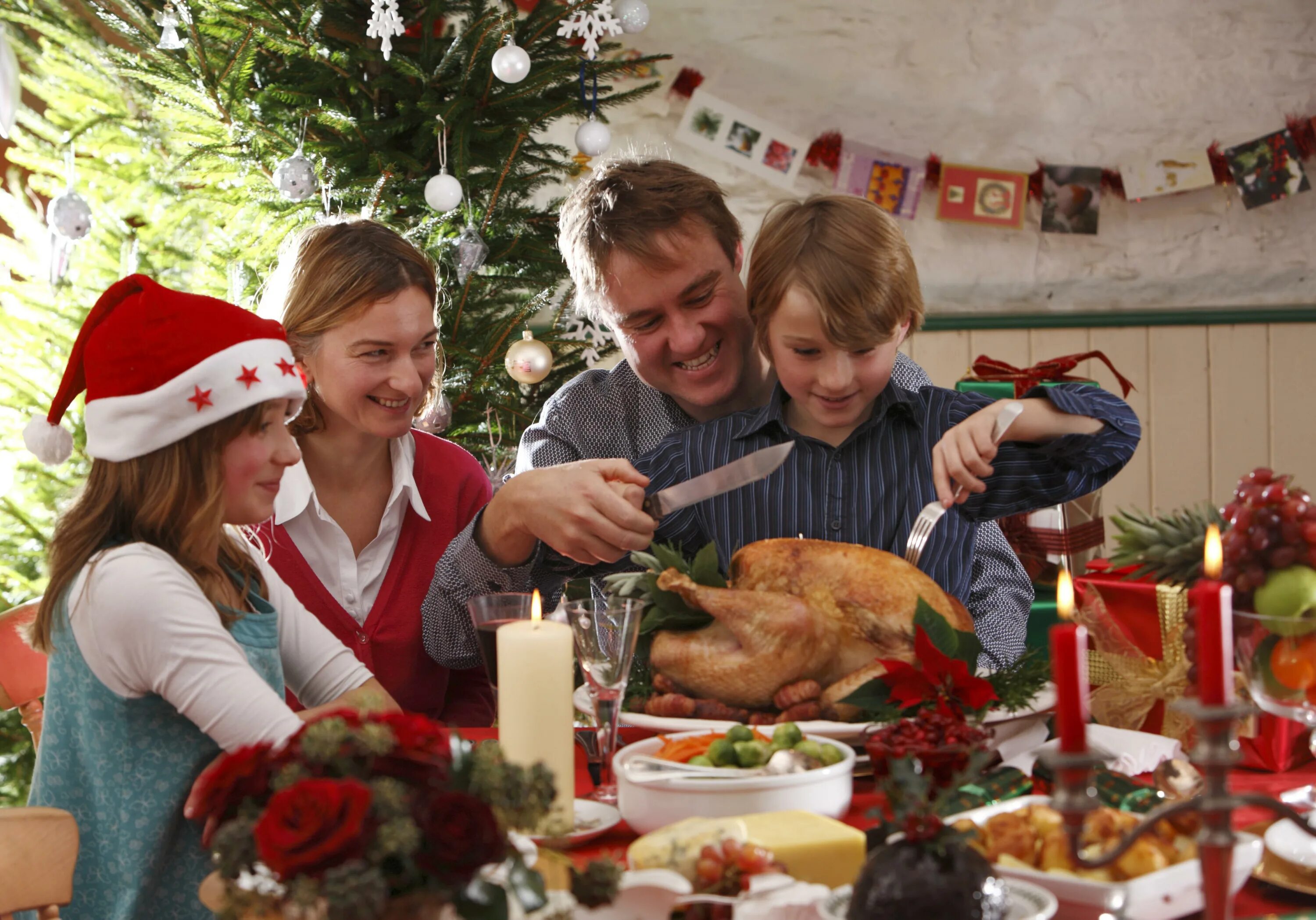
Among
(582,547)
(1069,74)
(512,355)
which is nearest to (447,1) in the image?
(512,355)

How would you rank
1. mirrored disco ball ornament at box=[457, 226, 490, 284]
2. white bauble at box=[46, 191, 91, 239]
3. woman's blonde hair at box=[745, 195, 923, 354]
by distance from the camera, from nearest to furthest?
woman's blonde hair at box=[745, 195, 923, 354]
white bauble at box=[46, 191, 91, 239]
mirrored disco ball ornament at box=[457, 226, 490, 284]

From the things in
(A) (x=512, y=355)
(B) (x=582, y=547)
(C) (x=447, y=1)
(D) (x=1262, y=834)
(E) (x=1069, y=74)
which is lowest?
(D) (x=1262, y=834)

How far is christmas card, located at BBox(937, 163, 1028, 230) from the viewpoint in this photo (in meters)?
3.99

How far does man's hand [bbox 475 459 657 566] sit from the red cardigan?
1.23 ft

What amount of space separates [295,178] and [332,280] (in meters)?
0.61

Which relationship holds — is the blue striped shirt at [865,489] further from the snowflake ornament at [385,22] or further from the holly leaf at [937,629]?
the snowflake ornament at [385,22]

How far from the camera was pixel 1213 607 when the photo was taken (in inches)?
23.5

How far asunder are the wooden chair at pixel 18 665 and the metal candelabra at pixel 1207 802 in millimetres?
1410

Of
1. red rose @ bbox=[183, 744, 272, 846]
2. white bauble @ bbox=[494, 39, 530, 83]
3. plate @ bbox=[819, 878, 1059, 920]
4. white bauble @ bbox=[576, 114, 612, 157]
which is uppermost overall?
white bauble @ bbox=[494, 39, 530, 83]

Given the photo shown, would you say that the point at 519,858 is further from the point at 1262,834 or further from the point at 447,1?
the point at 447,1

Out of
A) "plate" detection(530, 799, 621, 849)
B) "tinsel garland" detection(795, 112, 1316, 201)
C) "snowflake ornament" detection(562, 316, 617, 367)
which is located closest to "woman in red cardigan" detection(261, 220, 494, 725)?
"snowflake ornament" detection(562, 316, 617, 367)

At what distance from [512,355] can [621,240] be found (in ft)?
2.38

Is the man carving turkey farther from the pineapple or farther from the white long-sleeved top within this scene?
the white long-sleeved top

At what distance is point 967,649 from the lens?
1202 mm
